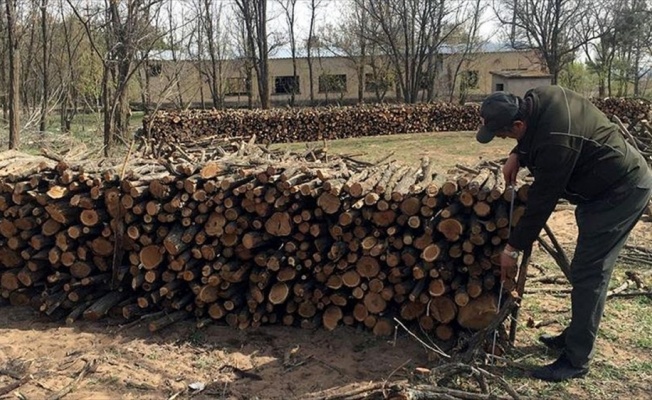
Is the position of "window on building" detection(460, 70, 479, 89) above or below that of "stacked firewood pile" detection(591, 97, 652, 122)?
above

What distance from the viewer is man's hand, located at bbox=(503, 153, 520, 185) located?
13.0ft

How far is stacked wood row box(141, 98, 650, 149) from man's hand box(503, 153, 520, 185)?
42.5 feet

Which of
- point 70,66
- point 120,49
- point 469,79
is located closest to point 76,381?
point 120,49

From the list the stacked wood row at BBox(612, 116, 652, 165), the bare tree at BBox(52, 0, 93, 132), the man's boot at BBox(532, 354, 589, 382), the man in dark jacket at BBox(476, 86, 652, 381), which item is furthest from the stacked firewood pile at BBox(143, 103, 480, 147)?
the man's boot at BBox(532, 354, 589, 382)

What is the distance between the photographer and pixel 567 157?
3490 millimetres

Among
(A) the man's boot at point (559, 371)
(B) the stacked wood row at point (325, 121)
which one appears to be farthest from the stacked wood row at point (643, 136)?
(A) the man's boot at point (559, 371)

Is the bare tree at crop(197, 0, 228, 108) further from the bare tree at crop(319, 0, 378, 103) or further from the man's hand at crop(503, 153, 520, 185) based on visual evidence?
the man's hand at crop(503, 153, 520, 185)

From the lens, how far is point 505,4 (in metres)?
38.0

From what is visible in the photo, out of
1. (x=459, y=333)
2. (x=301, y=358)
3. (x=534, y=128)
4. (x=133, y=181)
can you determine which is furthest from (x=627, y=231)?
(x=133, y=181)

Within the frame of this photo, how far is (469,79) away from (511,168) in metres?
36.6

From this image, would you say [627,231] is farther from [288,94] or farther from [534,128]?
[288,94]

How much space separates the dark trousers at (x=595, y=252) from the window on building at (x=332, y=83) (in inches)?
1406

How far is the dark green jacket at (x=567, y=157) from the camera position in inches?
138

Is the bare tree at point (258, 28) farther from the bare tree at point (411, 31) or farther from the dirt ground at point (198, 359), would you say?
the dirt ground at point (198, 359)
